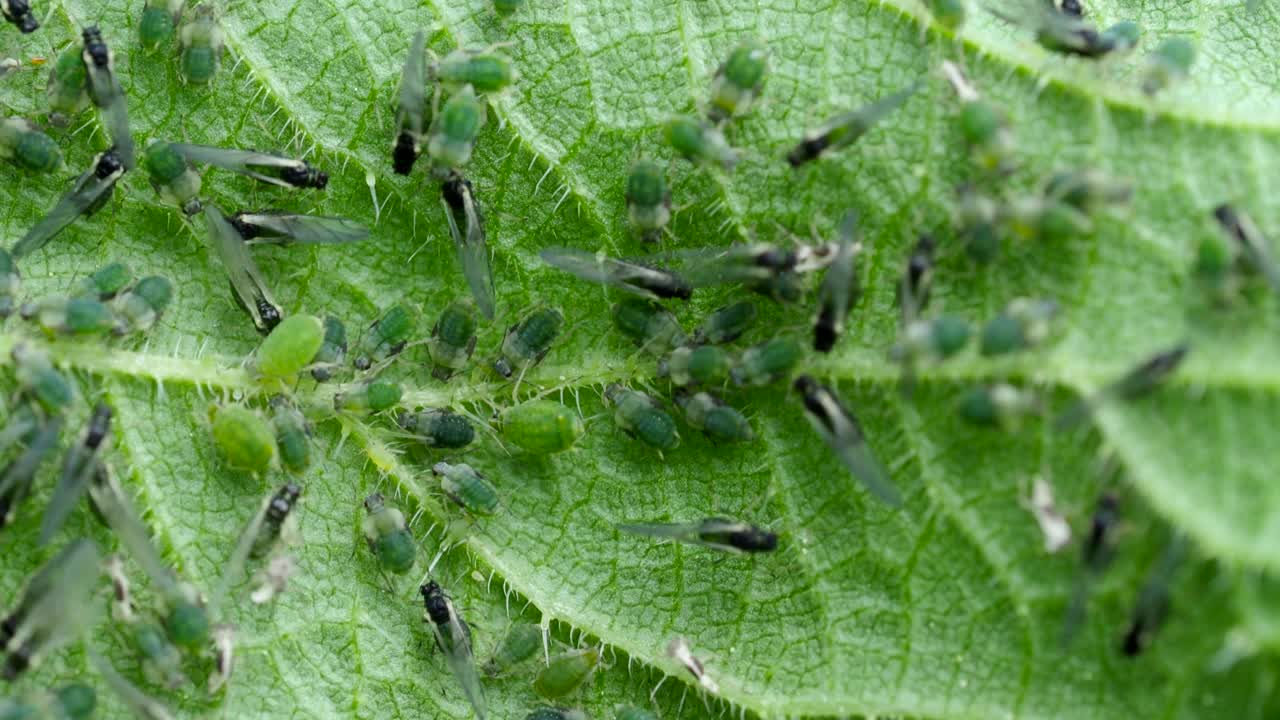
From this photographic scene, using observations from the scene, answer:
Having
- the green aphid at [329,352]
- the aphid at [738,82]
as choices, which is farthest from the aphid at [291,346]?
the aphid at [738,82]

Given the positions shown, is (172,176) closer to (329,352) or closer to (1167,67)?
(329,352)

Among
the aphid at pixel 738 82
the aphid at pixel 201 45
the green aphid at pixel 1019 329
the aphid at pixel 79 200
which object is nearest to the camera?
the green aphid at pixel 1019 329

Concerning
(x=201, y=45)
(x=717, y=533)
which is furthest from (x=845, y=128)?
(x=201, y=45)

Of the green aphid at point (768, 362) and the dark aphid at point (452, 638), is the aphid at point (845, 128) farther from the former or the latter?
the dark aphid at point (452, 638)

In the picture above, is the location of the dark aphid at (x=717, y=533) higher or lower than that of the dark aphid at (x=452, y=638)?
higher

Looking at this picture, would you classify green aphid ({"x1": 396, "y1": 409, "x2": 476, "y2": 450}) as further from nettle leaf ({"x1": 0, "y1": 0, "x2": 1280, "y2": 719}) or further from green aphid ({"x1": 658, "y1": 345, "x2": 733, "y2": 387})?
green aphid ({"x1": 658, "y1": 345, "x2": 733, "y2": 387})

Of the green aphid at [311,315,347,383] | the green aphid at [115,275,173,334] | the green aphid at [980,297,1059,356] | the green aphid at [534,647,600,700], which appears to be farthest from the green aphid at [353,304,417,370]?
the green aphid at [980,297,1059,356]

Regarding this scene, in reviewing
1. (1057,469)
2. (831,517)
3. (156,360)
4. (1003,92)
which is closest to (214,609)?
(156,360)
